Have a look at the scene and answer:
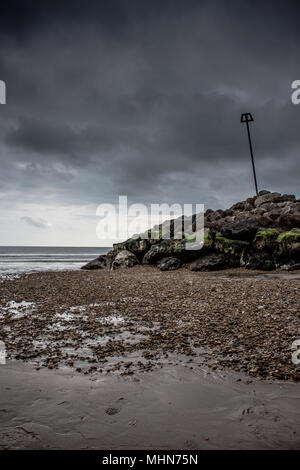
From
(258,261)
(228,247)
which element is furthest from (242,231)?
(258,261)

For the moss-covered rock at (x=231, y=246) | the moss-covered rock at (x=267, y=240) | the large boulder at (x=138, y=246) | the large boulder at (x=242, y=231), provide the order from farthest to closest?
the large boulder at (x=138, y=246) < the large boulder at (x=242, y=231) < the moss-covered rock at (x=231, y=246) < the moss-covered rock at (x=267, y=240)

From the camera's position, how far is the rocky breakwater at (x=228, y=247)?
22.4 meters

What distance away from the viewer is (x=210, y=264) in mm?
23641

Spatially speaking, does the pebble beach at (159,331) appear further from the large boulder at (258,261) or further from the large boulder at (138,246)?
the large boulder at (138,246)

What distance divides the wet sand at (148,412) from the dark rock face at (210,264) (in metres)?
18.5

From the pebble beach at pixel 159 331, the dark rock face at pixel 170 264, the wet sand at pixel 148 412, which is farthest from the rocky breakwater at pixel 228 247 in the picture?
the wet sand at pixel 148 412

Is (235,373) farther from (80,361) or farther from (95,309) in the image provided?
(95,309)

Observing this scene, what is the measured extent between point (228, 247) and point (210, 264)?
226cm

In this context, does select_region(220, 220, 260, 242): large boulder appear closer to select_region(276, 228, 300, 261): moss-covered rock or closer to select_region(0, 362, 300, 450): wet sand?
select_region(276, 228, 300, 261): moss-covered rock

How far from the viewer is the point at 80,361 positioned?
6.08m

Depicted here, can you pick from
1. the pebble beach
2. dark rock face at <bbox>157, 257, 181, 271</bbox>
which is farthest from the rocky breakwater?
the pebble beach

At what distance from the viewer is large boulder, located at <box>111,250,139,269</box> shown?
28.6 m
